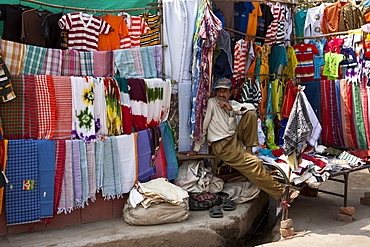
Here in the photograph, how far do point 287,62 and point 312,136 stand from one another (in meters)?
2.71

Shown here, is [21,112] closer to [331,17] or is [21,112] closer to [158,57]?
[158,57]

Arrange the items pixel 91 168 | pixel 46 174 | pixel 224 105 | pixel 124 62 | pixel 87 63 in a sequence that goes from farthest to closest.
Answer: pixel 224 105 → pixel 124 62 → pixel 87 63 → pixel 91 168 → pixel 46 174

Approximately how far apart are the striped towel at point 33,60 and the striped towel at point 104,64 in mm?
714

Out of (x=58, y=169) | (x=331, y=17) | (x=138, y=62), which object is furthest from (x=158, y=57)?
(x=331, y=17)

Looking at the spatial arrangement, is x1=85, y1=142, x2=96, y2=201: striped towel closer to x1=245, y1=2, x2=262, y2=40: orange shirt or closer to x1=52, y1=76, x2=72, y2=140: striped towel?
x1=52, y1=76, x2=72, y2=140: striped towel

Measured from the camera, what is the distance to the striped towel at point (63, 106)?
4.51 metres

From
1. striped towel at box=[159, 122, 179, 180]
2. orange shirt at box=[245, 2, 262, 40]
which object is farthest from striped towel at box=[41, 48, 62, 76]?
orange shirt at box=[245, 2, 262, 40]

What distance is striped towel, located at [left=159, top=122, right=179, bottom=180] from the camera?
5445 millimetres

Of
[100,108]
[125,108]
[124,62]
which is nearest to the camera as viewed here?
[100,108]

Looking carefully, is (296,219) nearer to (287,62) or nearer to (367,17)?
(287,62)

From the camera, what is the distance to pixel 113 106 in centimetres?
491

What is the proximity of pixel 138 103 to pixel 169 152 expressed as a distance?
90 centimetres

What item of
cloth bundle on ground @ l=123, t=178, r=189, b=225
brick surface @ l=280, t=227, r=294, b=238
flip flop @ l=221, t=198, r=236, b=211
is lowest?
brick surface @ l=280, t=227, r=294, b=238

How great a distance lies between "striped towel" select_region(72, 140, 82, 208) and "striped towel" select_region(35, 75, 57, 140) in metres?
0.33
